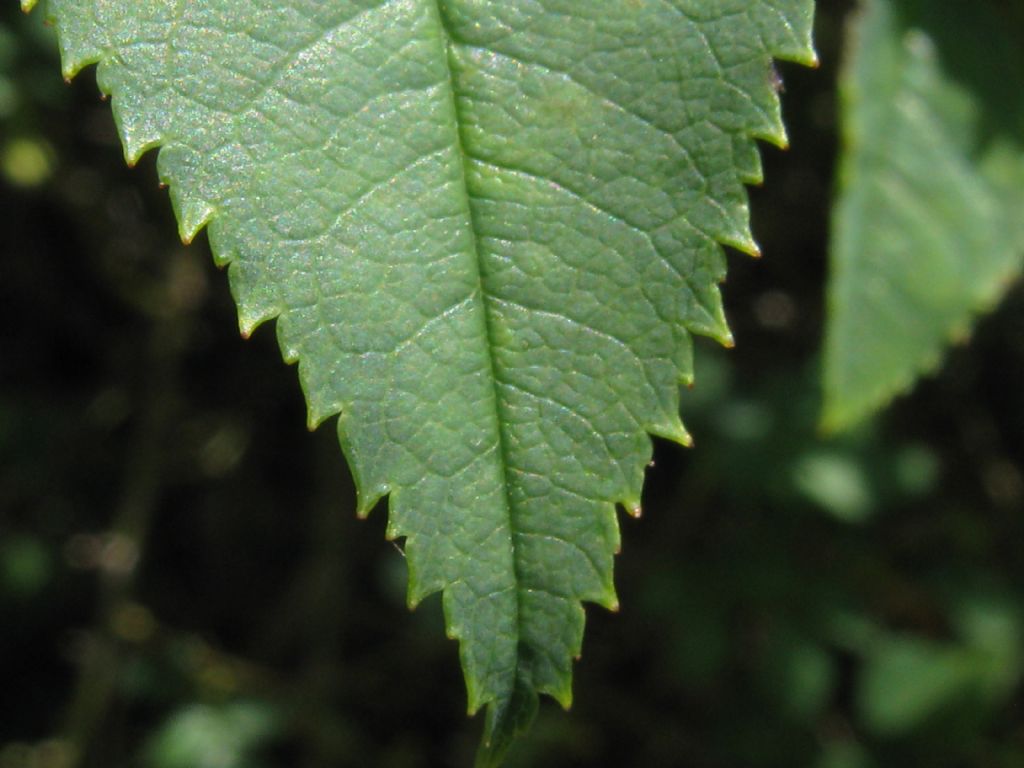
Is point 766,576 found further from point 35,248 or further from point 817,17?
point 35,248

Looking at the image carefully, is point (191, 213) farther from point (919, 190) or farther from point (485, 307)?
point (919, 190)

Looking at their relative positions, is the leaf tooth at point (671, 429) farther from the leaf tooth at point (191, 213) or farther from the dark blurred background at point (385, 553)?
the dark blurred background at point (385, 553)

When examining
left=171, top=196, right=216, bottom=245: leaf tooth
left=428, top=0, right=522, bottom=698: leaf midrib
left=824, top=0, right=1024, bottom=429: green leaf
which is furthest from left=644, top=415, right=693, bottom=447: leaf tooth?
left=824, top=0, right=1024, bottom=429: green leaf

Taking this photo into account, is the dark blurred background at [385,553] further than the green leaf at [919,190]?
Yes

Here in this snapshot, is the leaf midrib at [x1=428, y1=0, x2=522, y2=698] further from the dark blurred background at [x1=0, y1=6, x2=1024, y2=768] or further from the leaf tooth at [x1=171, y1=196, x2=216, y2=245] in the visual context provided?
the dark blurred background at [x1=0, y1=6, x2=1024, y2=768]

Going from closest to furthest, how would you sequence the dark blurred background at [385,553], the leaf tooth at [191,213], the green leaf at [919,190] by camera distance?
the leaf tooth at [191,213] → the green leaf at [919,190] → the dark blurred background at [385,553]

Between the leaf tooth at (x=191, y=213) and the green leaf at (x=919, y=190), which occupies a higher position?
the leaf tooth at (x=191, y=213)

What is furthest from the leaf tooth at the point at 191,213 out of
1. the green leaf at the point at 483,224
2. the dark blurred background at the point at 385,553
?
the dark blurred background at the point at 385,553
